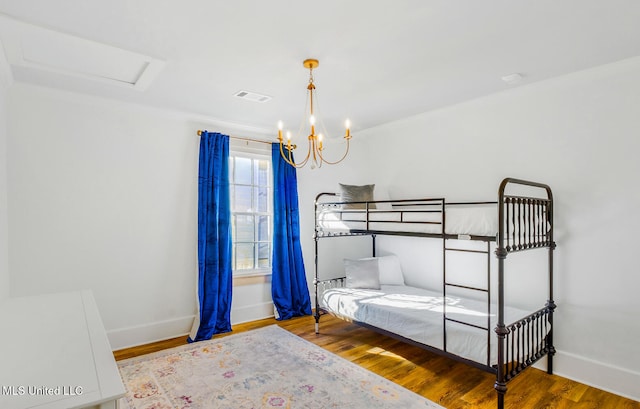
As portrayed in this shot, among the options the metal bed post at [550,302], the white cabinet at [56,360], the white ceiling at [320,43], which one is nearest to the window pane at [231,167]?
the white ceiling at [320,43]

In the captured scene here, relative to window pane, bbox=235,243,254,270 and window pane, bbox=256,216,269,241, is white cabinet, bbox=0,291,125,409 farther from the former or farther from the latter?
window pane, bbox=256,216,269,241

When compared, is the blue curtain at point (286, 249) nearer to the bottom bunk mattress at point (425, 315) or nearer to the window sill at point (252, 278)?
the window sill at point (252, 278)

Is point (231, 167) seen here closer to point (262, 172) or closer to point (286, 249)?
point (262, 172)

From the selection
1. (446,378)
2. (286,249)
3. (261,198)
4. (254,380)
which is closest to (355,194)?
(286,249)

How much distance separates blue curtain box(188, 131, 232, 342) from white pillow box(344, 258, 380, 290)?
4.52 feet

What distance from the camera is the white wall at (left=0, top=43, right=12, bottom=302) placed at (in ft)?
8.13

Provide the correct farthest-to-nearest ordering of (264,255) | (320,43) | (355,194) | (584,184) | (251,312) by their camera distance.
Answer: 1. (264,255)
2. (251,312)
3. (355,194)
4. (584,184)
5. (320,43)

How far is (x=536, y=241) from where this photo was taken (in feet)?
8.72

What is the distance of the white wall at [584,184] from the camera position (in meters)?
2.47

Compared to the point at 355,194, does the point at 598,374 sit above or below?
below

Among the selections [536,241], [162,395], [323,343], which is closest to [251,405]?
[162,395]

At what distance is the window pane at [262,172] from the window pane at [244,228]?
1.55 ft

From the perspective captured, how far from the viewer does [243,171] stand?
4184mm

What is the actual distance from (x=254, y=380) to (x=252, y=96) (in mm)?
2434
